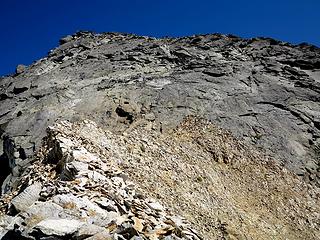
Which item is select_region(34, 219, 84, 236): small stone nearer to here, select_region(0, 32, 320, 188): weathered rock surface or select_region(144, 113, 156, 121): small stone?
select_region(0, 32, 320, 188): weathered rock surface

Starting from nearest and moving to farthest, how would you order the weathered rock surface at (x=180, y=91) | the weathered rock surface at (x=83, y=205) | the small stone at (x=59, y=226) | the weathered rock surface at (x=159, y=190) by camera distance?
1. the small stone at (x=59, y=226)
2. the weathered rock surface at (x=83, y=205)
3. the weathered rock surface at (x=159, y=190)
4. the weathered rock surface at (x=180, y=91)

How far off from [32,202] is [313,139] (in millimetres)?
18093

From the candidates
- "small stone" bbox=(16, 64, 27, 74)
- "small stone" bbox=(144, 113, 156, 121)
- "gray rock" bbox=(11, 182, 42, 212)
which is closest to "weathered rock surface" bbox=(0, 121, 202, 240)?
"gray rock" bbox=(11, 182, 42, 212)

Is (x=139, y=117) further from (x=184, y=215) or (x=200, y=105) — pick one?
(x=184, y=215)

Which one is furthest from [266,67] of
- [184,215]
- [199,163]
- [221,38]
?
[184,215]

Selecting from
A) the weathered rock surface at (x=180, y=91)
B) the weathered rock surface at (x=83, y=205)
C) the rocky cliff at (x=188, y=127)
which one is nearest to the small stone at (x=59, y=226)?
the weathered rock surface at (x=83, y=205)

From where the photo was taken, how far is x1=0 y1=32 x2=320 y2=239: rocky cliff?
1769cm

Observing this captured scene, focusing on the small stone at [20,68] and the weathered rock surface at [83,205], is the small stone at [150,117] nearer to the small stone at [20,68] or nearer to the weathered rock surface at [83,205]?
the weathered rock surface at [83,205]

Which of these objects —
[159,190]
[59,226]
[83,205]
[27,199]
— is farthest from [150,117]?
[59,226]

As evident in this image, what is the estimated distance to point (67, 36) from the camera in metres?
46.4

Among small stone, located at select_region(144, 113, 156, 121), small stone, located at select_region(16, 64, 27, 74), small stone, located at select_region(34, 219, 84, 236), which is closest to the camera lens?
small stone, located at select_region(34, 219, 84, 236)

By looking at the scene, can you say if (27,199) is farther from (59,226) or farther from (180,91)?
(180,91)

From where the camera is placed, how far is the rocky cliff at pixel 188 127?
1769 cm

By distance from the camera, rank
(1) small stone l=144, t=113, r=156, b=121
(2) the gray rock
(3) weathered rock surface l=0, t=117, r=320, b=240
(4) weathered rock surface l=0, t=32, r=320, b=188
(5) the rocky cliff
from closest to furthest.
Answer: (3) weathered rock surface l=0, t=117, r=320, b=240, (2) the gray rock, (5) the rocky cliff, (1) small stone l=144, t=113, r=156, b=121, (4) weathered rock surface l=0, t=32, r=320, b=188
